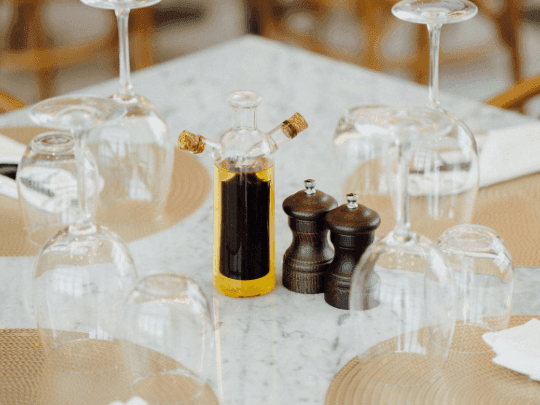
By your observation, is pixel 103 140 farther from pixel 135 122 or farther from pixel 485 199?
pixel 485 199

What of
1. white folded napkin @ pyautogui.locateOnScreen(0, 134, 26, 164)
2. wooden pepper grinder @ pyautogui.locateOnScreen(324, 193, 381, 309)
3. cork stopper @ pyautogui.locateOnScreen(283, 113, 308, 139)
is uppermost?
cork stopper @ pyautogui.locateOnScreen(283, 113, 308, 139)

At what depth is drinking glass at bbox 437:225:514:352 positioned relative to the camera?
3.50ft

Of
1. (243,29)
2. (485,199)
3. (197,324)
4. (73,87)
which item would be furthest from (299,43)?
(197,324)

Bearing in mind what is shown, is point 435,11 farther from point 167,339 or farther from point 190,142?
point 167,339

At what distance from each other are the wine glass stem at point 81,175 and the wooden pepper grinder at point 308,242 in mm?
341

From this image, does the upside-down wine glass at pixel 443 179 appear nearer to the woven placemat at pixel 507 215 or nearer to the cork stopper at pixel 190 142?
the woven placemat at pixel 507 215

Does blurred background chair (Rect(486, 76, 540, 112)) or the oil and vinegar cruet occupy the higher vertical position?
the oil and vinegar cruet

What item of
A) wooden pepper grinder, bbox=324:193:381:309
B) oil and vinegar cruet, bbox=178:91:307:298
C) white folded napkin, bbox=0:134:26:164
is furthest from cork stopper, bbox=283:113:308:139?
white folded napkin, bbox=0:134:26:164

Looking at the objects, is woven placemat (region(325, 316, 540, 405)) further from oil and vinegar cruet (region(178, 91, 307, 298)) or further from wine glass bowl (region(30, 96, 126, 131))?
wine glass bowl (region(30, 96, 126, 131))

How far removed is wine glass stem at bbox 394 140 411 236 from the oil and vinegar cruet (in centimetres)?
25

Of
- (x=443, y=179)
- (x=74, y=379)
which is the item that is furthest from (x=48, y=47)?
(x=74, y=379)

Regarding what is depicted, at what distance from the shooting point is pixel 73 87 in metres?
4.46

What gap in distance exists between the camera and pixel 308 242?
46.3 inches

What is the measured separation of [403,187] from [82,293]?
0.42 metres
